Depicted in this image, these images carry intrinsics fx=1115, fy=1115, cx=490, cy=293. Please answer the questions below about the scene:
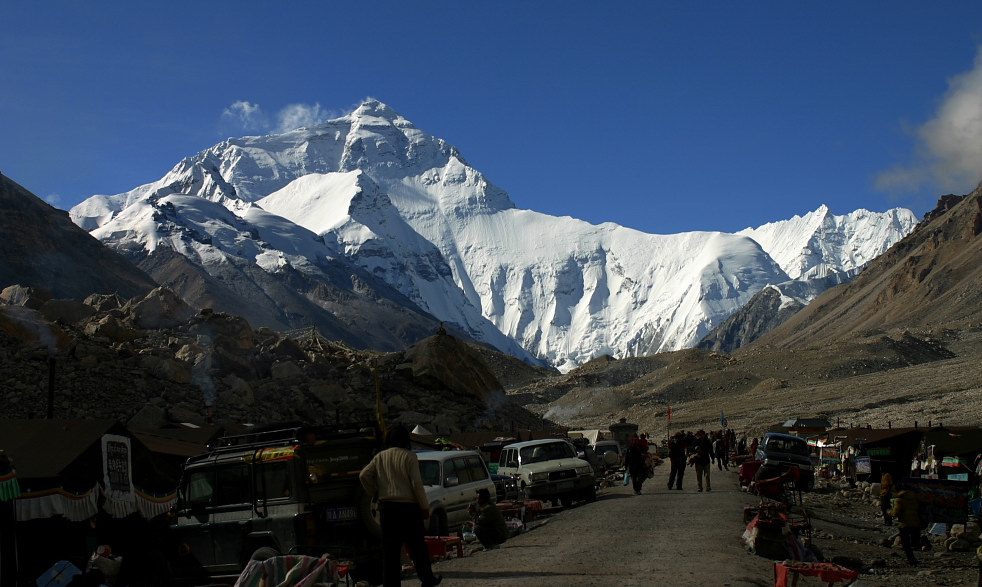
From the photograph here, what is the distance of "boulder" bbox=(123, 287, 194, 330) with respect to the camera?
233ft

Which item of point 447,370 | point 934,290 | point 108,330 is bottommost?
point 447,370

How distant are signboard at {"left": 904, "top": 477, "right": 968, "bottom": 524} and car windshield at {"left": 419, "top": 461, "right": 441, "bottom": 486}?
924 cm

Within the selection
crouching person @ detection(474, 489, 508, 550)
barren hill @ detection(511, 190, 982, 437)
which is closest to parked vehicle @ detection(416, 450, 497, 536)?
crouching person @ detection(474, 489, 508, 550)

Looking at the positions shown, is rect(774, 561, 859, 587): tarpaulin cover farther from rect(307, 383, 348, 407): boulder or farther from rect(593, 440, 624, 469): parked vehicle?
rect(307, 383, 348, 407): boulder

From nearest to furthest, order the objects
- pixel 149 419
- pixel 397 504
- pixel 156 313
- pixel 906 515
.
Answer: pixel 397 504 < pixel 906 515 < pixel 149 419 < pixel 156 313

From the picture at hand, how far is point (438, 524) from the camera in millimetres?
18672

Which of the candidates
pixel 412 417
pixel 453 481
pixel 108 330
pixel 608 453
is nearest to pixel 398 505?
pixel 453 481

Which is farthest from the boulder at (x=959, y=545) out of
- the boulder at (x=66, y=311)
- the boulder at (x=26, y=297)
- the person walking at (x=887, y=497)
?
the boulder at (x=66, y=311)

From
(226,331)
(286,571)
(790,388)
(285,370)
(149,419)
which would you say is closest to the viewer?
(286,571)

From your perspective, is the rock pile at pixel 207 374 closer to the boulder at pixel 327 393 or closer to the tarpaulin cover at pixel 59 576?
the boulder at pixel 327 393

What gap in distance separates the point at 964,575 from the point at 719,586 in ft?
24.4

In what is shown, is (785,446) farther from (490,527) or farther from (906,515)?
(490,527)

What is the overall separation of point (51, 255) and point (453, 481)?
486 ft

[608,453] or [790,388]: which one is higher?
[790,388]
